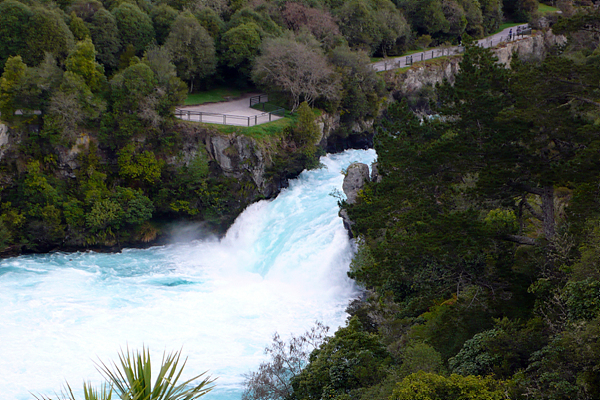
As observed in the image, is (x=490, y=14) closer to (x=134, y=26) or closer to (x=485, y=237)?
(x=134, y=26)

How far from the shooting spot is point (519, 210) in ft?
58.1

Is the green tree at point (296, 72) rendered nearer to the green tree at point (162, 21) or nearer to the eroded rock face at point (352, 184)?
the green tree at point (162, 21)

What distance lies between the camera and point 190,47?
139ft

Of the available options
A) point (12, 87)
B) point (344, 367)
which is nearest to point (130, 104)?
point (12, 87)

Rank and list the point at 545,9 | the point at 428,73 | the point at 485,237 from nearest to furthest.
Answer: the point at 485,237 → the point at 428,73 → the point at 545,9

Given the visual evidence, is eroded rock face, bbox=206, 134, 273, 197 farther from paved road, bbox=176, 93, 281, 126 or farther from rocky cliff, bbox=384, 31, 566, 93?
rocky cliff, bbox=384, 31, 566, 93

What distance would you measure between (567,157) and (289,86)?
85.4ft

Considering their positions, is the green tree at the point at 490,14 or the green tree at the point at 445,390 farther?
the green tree at the point at 490,14

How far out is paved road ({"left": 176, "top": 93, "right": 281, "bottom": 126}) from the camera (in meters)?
37.8

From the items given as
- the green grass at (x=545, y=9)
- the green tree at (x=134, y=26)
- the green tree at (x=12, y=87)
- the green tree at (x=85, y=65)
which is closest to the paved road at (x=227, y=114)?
the green tree at (x=85, y=65)

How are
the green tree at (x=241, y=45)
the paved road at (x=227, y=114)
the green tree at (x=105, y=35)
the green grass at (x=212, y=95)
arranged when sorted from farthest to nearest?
the green tree at (x=241, y=45) < the green grass at (x=212, y=95) < the green tree at (x=105, y=35) < the paved road at (x=227, y=114)

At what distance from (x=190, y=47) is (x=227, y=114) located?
6.68 metres

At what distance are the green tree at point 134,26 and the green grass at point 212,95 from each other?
526cm

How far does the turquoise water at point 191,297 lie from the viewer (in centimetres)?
2353
